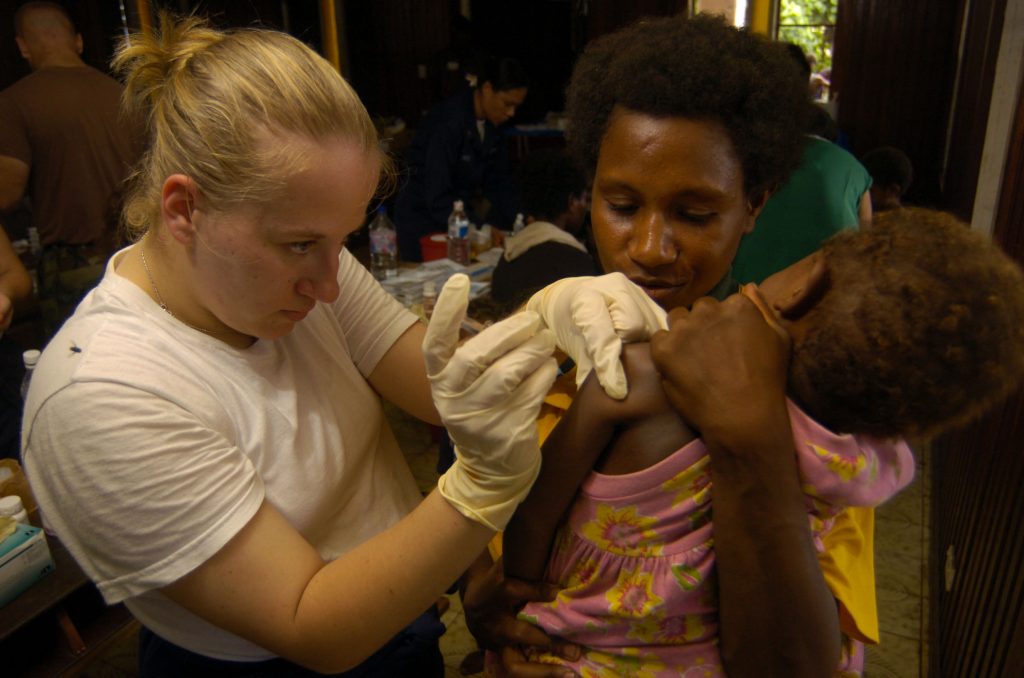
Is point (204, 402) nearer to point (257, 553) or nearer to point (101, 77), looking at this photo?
point (257, 553)

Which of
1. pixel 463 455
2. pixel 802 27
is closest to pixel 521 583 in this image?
pixel 463 455

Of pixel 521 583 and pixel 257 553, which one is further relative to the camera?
pixel 521 583

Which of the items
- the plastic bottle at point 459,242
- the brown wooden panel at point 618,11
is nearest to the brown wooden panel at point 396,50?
the brown wooden panel at point 618,11

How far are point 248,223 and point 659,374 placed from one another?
1.93 ft

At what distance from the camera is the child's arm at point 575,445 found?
0.93m

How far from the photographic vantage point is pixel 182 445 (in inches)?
36.0

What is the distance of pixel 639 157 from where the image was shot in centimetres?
110

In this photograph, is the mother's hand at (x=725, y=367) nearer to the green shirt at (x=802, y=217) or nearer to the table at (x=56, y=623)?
the green shirt at (x=802, y=217)

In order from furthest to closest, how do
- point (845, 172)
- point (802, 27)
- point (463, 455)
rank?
point (802, 27) < point (845, 172) < point (463, 455)

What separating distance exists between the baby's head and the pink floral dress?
61 mm

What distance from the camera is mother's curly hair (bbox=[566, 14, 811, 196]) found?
3.59 feet

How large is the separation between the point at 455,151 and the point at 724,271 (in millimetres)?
3702

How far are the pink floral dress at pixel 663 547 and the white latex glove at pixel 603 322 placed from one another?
14cm

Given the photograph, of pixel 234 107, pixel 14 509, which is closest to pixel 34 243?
pixel 14 509
